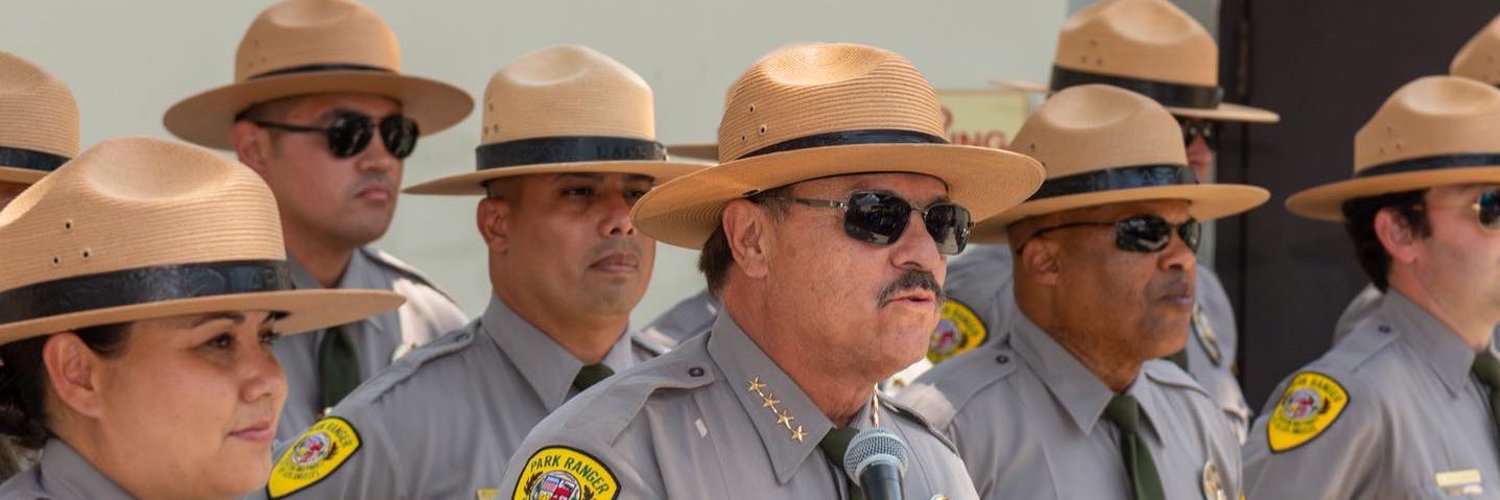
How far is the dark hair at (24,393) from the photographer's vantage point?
3.47m

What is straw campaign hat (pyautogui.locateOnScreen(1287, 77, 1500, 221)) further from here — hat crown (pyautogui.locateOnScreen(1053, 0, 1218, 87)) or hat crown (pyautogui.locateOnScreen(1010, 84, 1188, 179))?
hat crown (pyautogui.locateOnScreen(1010, 84, 1188, 179))

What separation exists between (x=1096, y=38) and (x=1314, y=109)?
7.78ft

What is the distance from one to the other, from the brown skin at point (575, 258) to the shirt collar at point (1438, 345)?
2034 millimetres

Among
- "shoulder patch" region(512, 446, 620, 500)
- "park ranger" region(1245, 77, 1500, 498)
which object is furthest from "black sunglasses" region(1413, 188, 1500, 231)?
"shoulder patch" region(512, 446, 620, 500)

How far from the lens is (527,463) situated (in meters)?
3.41

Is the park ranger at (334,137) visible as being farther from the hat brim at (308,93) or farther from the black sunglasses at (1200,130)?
the black sunglasses at (1200,130)

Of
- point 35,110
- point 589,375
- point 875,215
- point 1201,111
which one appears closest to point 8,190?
point 35,110

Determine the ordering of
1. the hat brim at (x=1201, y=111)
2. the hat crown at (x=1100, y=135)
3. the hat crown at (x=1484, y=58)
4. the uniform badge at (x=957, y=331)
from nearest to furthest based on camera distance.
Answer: the hat crown at (x=1100, y=135) → the uniform badge at (x=957, y=331) → the hat brim at (x=1201, y=111) → the hat crown at (x=1484, y=58)

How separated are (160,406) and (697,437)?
83 centimetres

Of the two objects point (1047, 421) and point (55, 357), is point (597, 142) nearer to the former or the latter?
point (1047, 421)

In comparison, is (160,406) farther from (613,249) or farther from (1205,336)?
(1205,336)

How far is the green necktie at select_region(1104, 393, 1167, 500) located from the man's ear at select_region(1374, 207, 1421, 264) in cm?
129

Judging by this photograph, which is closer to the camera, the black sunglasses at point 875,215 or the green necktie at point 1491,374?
the black sunglasses at point 875,215

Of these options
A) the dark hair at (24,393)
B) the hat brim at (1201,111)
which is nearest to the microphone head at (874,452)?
the dark hair at (24,393)
